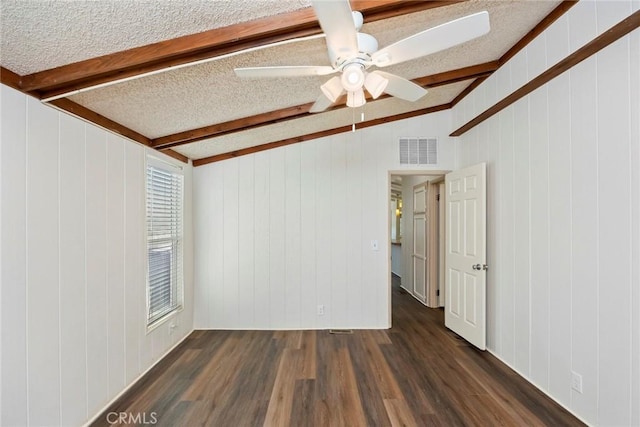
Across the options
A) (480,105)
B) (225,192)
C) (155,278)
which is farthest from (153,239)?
(480,105)

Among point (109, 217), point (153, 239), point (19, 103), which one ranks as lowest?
point (153, 239)

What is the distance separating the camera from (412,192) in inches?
215

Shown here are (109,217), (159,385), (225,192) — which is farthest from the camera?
(225,192)

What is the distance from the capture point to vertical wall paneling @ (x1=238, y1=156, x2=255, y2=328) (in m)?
3.76

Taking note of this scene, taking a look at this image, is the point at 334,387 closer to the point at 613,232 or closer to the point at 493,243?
the point at 493,243

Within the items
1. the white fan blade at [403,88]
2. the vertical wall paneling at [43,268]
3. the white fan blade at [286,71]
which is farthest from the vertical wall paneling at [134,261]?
the white fan blade at [403,88]

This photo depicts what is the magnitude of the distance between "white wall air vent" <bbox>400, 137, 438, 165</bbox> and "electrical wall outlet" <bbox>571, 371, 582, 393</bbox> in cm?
254

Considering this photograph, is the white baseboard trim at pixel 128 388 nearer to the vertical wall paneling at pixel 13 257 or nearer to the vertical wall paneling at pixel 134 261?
the vertical wall paneling at pixel 134 261

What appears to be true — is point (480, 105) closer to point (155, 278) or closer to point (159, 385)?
point (155, 278)

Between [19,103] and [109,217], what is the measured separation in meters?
0.94

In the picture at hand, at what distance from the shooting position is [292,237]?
376 centimetres

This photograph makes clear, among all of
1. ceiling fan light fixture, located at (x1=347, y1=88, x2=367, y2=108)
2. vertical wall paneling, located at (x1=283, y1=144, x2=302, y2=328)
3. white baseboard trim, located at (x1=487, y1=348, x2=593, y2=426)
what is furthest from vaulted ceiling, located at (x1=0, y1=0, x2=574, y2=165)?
white baseboard trim, located at (x1=487, y1=348, x2=593, y2=426)

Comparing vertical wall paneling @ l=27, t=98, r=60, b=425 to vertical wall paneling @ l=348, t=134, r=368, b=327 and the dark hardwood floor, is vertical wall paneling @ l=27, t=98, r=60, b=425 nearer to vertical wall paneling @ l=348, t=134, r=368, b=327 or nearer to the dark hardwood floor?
the dark hardwood floor

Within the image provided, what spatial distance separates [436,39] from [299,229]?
2.77 m
